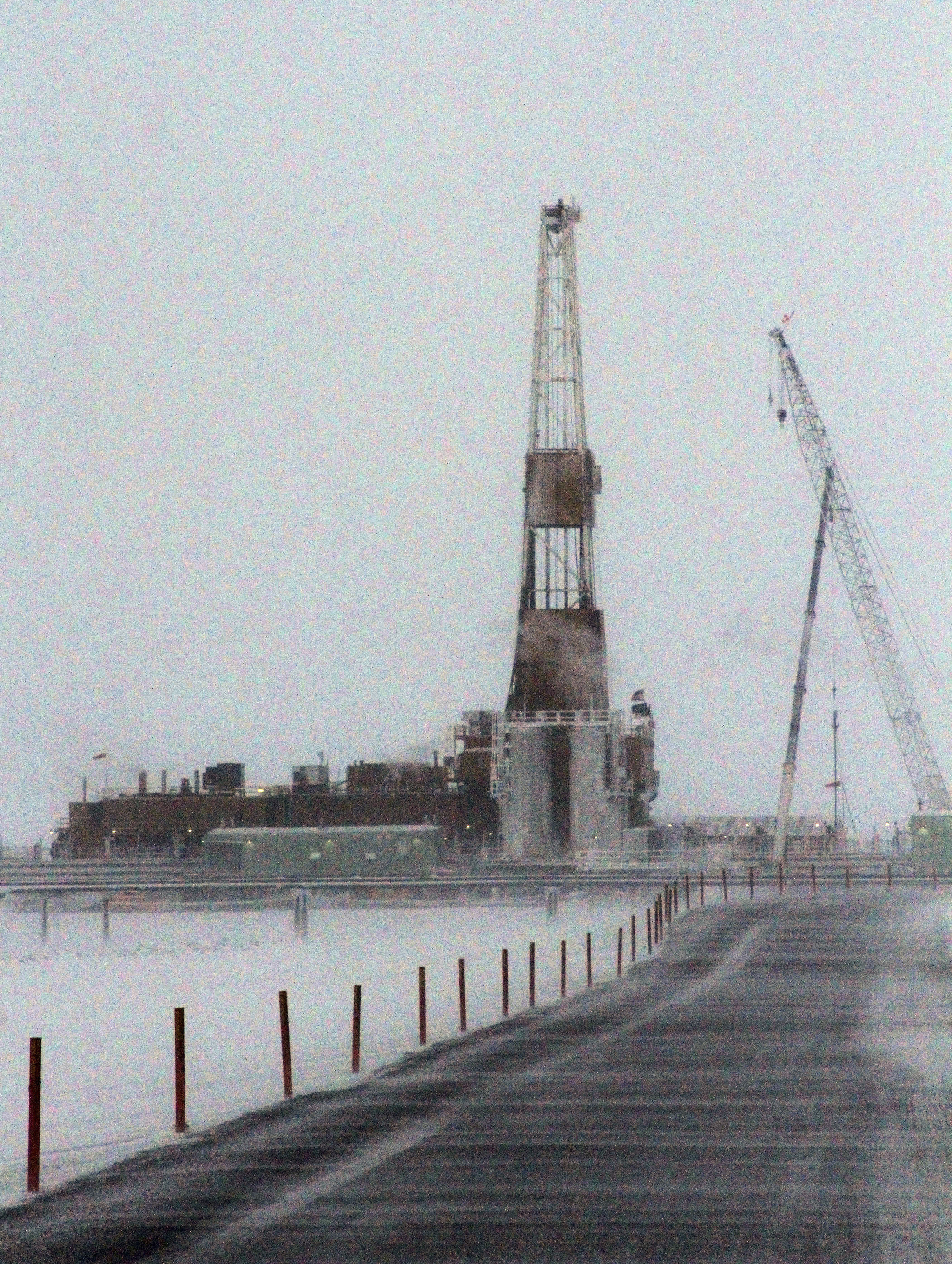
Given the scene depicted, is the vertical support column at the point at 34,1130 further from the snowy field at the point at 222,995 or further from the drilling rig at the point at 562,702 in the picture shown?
the drilling rig at the point at 562,702

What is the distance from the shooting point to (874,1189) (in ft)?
42.7

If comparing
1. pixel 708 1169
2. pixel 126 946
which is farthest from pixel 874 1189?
pixel 126 946

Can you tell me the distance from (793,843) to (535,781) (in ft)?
69.3

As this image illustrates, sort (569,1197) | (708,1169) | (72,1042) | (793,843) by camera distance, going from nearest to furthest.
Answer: (569,1197) < (708,1169) < (72,1042) < (793,843)

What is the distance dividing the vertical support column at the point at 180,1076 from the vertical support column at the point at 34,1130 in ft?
6.99

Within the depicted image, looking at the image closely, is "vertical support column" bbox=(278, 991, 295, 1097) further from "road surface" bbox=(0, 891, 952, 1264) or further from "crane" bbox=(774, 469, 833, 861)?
"crane" bbox=(774, 469, 833, 861)

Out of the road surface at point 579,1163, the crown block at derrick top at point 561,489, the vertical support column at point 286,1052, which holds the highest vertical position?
the crown block at derrick top at point 561,489

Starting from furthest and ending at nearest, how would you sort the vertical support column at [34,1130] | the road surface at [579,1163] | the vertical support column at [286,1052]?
the vertical support column at [286,1052] → the vertical support column at [34,1130] → the road surface at [579,1163]

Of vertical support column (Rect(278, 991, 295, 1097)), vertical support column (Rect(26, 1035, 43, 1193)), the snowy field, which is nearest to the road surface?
vertical support column (Rect(26, 1035, 43, 1193))

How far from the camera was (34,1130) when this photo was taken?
14.0 m

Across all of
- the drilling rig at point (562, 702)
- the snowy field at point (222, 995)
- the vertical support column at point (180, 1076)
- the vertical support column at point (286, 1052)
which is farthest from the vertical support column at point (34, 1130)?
the drilling rig at point (562, 702)

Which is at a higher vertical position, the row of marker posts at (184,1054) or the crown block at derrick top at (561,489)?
the crown block at derrick top at (561,489)

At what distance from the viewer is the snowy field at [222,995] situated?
64.6 ft

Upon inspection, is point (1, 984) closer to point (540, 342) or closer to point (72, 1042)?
point (72, 1042)
